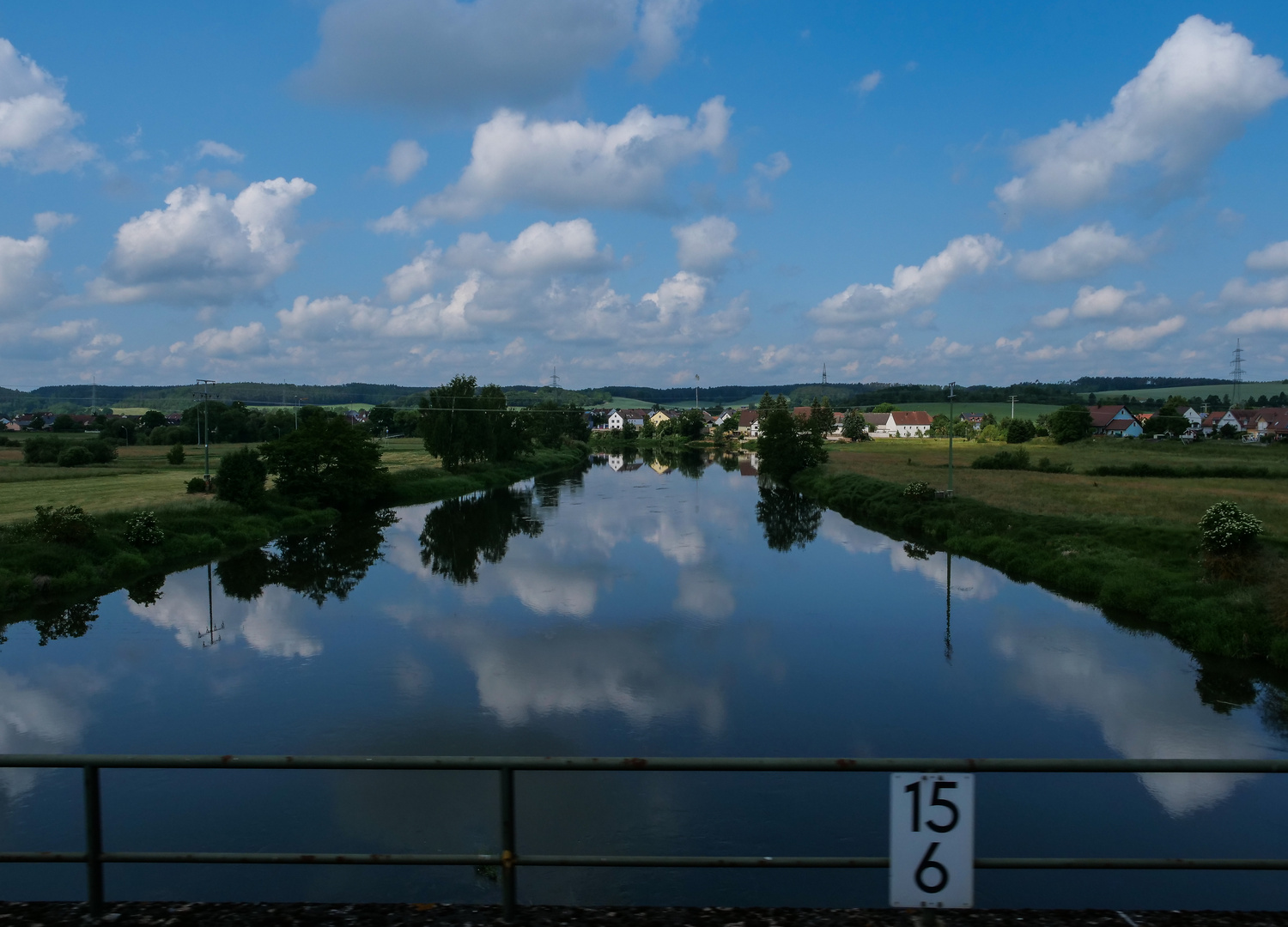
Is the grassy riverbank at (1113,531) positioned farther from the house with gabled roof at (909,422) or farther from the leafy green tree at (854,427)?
the house with gabled roof at (909,422)

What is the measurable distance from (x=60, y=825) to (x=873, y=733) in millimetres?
9292

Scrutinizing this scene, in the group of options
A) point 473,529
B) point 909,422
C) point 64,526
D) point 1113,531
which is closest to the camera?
point 64,526

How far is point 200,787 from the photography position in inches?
380

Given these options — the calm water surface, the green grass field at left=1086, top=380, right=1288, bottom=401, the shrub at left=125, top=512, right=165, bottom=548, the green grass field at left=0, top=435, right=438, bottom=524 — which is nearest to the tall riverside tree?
the green grass field at left=0, top=435, right=438, bottom=524

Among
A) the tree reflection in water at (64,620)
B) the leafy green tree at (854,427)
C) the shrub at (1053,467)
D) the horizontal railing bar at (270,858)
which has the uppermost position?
the leafy green tree at (854,427)

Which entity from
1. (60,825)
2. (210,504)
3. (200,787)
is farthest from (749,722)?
(210,504)

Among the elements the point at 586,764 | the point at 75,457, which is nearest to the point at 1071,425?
the point at 75,457

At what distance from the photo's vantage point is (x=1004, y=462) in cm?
5256

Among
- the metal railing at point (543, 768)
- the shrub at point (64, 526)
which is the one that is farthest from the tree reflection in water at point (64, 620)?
the metal railing at point (543, 768)

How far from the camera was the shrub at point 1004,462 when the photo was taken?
169ft

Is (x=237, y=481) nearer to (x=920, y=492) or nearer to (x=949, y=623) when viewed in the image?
(x=949, y=623)

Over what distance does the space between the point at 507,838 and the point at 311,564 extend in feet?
77.7

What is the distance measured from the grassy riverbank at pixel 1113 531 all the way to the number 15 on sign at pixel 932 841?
45.0ft

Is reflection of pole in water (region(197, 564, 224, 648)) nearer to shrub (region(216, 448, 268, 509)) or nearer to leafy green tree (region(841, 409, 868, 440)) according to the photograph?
shrub (region(216, 448, 268, 509))
